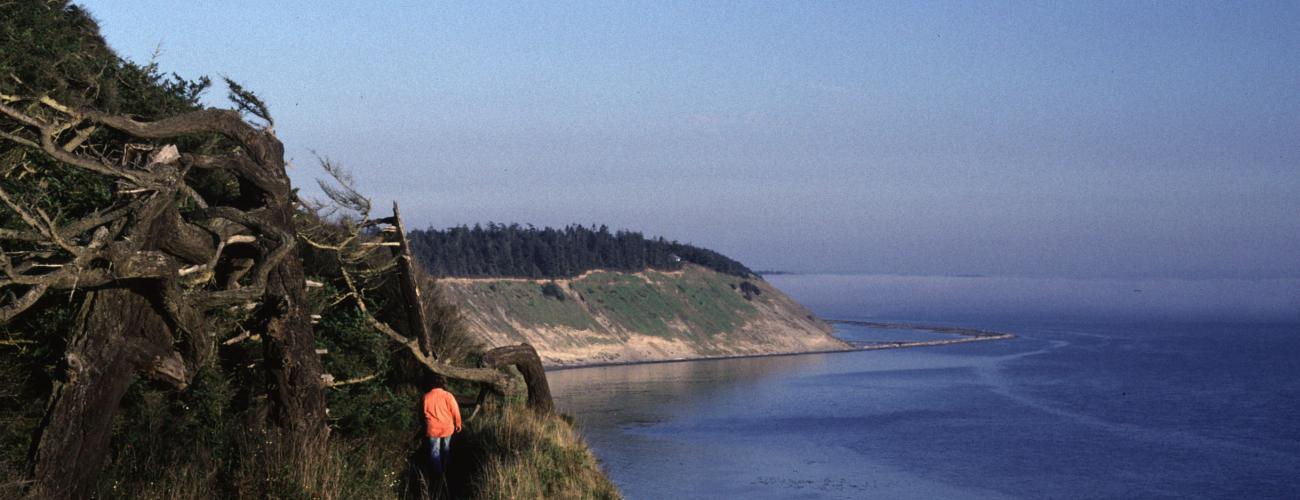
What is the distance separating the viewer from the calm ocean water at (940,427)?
44.1 metres

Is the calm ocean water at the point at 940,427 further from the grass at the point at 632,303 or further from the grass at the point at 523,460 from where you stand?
the grass at the point at 632,303

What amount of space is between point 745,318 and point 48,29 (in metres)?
110

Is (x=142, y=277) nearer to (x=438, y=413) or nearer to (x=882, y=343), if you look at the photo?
(x=438, y=413)

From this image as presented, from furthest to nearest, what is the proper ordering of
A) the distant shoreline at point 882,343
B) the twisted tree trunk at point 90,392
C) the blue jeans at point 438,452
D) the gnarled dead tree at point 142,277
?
the distant shoreline at point 882,343, the blue jeans at point 438,452, the twisted tree trunk at point 90,392, the gnarled dead tree at point 142,277

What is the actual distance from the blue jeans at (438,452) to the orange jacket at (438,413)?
84 mm

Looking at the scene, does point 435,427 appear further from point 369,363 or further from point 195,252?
point 195,252

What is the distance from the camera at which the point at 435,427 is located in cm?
1348

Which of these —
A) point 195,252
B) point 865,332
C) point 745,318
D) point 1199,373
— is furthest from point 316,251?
point 865,332

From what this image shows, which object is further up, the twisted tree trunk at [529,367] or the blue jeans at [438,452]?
the twisted tree trunk at [529,367]

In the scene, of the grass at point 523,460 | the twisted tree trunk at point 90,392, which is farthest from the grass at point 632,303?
the twisted tree trunk at point 90,392

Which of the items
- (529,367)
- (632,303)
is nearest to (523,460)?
(529,367)

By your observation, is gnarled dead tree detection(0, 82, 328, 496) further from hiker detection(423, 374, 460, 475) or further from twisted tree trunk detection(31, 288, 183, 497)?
hiker detection(423, 374, 460, 475)

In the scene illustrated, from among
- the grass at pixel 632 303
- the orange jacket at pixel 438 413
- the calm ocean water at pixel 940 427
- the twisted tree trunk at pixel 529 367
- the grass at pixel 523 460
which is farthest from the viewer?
the grass at pixel 632 303

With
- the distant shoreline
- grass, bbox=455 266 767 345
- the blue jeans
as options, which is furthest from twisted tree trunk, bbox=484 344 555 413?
grass, bbox=455 266 767 345
